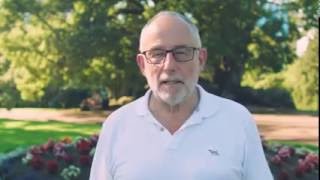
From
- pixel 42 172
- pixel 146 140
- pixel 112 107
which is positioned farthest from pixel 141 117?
pixel 112 107

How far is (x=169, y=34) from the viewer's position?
7.00 feet

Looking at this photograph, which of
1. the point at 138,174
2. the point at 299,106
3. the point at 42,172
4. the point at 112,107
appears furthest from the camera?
the point at 299,106

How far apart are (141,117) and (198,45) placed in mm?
320

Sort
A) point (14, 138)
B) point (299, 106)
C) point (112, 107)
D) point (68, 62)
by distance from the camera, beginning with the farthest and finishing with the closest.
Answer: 1. point (299, 106)
2. point (112, 107)
3. point (68, 62)
4. point (14, 138)

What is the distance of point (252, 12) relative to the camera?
17.5 meters

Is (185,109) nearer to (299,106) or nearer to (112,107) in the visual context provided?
(112,107)

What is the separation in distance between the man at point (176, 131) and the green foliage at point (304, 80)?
2241cm

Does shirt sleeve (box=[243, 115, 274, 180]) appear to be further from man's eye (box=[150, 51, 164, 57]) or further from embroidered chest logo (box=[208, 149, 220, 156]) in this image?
man's eye (box=[150, 51, 164, 57])

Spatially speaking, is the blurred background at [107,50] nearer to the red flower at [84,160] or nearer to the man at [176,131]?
the red flower at [84,160]

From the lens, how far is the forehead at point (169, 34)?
2.13m

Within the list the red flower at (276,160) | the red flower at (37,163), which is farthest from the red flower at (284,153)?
the red flower at (37,163)

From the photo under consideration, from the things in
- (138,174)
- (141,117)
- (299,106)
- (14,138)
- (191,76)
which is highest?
(191,76)

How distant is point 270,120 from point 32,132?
769 centimetres

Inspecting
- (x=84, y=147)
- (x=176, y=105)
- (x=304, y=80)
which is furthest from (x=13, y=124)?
(x=304, y=80)
